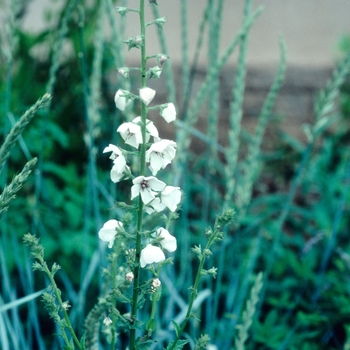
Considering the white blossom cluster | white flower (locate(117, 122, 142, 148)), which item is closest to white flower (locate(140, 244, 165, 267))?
the white blossom cluster

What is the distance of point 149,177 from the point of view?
0.55 metres

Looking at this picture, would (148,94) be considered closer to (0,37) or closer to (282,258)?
(282,258)

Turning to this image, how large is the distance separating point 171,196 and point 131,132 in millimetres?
92

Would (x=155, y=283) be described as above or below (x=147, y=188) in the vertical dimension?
below

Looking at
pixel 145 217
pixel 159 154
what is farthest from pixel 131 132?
pixel 145 217

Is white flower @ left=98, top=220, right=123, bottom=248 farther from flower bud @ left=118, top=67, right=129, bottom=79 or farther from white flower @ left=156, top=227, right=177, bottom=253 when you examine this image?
flower bud @ left=118, top=67, right=129, bottom=79

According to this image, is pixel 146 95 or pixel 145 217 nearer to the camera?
pixel 146 95

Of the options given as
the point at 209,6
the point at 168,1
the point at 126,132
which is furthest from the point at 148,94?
the point at 168,1

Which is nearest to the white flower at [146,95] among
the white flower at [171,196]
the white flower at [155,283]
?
the white flower at [171,196]

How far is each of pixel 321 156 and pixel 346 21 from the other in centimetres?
157

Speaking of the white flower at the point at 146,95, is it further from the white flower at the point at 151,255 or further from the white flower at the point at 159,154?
the white flower at the point at 151,255

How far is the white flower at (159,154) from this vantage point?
57 cm

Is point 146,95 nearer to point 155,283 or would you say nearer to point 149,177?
point 149,177

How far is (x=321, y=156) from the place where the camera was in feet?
6.37
